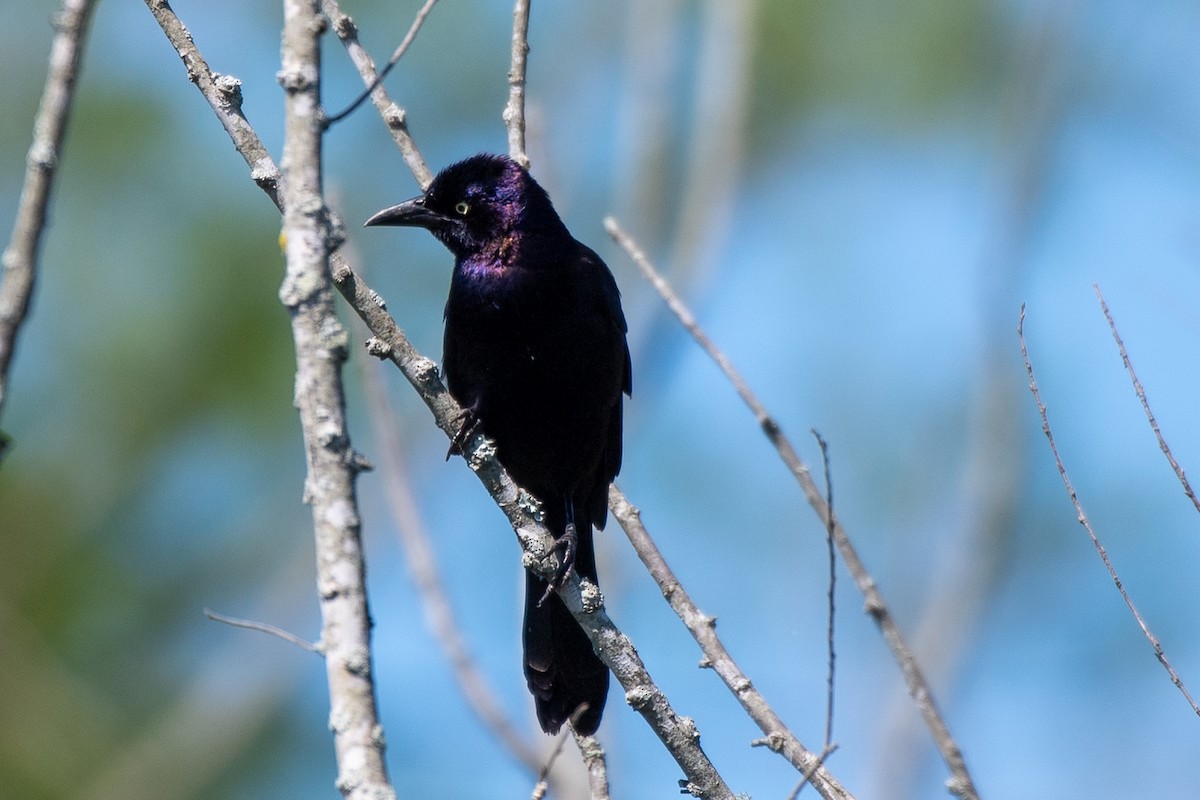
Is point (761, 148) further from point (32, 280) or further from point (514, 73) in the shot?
point (32, 280)

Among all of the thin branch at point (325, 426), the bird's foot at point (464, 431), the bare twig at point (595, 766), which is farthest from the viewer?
the bird's foot at point (464, 431)

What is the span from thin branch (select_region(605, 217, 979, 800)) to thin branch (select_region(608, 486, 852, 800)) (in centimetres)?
31

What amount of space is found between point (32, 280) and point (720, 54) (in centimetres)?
565

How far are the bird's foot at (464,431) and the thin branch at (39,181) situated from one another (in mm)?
1564

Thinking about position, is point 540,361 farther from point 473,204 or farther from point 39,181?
point 39,181

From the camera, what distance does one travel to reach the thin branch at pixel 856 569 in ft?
10.3

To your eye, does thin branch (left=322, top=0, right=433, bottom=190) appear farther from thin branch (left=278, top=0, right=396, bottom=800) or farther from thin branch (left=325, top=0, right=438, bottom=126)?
thin branch (left=278, top=0, right=396, bottom=800)

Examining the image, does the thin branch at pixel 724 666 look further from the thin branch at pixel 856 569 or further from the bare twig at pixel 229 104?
the bare twig at pixel 229 104

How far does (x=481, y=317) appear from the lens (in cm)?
425

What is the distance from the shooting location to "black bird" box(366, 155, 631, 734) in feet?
13.9

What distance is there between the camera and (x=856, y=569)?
3443 mm

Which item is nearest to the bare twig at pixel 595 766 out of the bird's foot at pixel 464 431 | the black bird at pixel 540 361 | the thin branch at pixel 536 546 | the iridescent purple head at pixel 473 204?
the thin branch at pixel 536 546

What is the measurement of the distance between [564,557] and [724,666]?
2.88 ft

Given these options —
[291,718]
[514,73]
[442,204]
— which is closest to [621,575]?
[442,204]
